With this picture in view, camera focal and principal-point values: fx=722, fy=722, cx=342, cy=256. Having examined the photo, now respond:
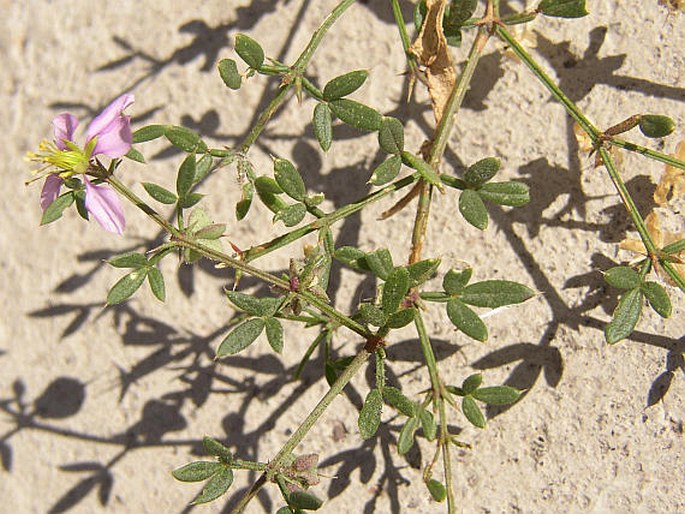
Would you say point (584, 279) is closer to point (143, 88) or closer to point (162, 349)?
point (162, 349)

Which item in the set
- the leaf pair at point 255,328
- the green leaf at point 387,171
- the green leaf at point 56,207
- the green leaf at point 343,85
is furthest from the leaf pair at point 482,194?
the green leaf at point 56,207

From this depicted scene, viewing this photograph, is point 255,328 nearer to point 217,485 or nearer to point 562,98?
point 217,485

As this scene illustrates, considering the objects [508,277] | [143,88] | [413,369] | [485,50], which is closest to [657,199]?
[508,277]

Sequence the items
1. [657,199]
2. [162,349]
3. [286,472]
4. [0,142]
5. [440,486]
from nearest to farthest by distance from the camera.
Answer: [286,472], [440,486], [657,199], [162,349], [0,142]

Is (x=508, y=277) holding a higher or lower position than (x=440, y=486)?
higher

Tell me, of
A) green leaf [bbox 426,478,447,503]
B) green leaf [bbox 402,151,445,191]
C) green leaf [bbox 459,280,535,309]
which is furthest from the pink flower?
green leaf [bbox 426,478,447,503]

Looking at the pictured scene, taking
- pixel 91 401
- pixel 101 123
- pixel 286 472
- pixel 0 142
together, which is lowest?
pixel 286 472
